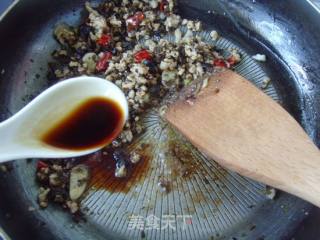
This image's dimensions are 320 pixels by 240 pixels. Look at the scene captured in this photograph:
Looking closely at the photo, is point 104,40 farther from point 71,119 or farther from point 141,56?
point 71,119

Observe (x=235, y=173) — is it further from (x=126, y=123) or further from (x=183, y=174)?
(x=126, y=123)

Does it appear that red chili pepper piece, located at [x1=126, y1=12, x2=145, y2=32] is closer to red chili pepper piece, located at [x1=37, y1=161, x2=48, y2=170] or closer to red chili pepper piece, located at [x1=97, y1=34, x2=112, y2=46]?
red chili pepper piece, located at [x1=97, y1=34, x2=112, y2=46]

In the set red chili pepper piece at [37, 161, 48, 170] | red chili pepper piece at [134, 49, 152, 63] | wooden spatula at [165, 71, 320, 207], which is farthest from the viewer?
red chili pepper piece at [134, 49, 152, 63]

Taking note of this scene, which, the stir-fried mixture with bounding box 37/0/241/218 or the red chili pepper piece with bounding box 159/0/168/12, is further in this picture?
the red chili pepper piece with bounding box 159/0/168/12

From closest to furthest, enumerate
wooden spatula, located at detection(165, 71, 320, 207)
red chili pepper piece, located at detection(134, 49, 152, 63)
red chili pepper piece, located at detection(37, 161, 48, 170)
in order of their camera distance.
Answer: wooden spatula, located at detection(165, 71, 320, 207)
red chili pepper piece, located at detection(37, 161, 48, 170)
red chili pepper piece, located at detection(134, 49, 152, 63)

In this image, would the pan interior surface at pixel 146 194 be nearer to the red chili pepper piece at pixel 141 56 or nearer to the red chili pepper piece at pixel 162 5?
the red chili pepper piece at pixel 141 56

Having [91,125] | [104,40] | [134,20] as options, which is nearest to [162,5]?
[134,20]

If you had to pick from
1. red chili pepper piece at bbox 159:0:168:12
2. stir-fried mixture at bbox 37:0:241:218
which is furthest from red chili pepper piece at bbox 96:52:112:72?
red chili pepper piece at bbox 159:0:168:12

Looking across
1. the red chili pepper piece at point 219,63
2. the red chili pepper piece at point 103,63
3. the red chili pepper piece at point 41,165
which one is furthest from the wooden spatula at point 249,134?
the red chili pepper piece at point 41,165
